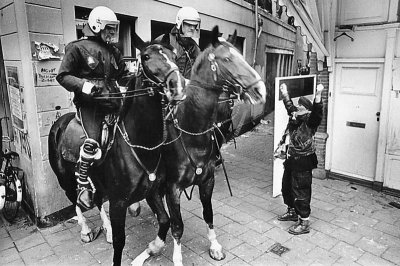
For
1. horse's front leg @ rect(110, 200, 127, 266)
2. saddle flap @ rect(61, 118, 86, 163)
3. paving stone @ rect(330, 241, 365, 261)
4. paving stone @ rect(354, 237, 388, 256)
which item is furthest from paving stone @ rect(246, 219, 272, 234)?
saddle flap @ rect(61, 118, 86, 163)

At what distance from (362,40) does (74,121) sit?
560 cm

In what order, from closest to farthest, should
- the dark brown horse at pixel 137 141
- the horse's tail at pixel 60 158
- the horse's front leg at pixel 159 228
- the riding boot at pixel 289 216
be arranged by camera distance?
1. the dark brown horse at pixel 137 141
2. the horse's front leg at pixel 159 228
3. the horse's tail at pixel 60 158
4. the riding boot at pixel 289 216

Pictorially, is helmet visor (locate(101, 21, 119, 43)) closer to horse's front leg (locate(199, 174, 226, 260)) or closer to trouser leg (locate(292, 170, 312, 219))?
horse's front leg (locate(199, 174, 226, 260))

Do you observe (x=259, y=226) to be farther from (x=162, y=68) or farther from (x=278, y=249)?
(x=162, y=68)

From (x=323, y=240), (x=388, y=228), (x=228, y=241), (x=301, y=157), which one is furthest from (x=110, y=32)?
(x=388, y=228)

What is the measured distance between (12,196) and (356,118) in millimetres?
6622

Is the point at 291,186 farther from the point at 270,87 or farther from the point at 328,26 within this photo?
the point at 270,87

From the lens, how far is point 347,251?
4.43 metres

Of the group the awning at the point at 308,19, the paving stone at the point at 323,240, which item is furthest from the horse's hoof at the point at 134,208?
the awning at the point at 308,19

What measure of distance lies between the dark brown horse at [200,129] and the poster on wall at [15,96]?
2.76m

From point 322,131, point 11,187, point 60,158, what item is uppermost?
point 60,158

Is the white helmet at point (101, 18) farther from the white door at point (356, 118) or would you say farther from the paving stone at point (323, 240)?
the white door at point (356, 118)

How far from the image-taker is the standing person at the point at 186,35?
15.8 ft

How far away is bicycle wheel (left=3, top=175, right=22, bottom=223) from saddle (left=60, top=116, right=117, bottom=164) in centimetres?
175
